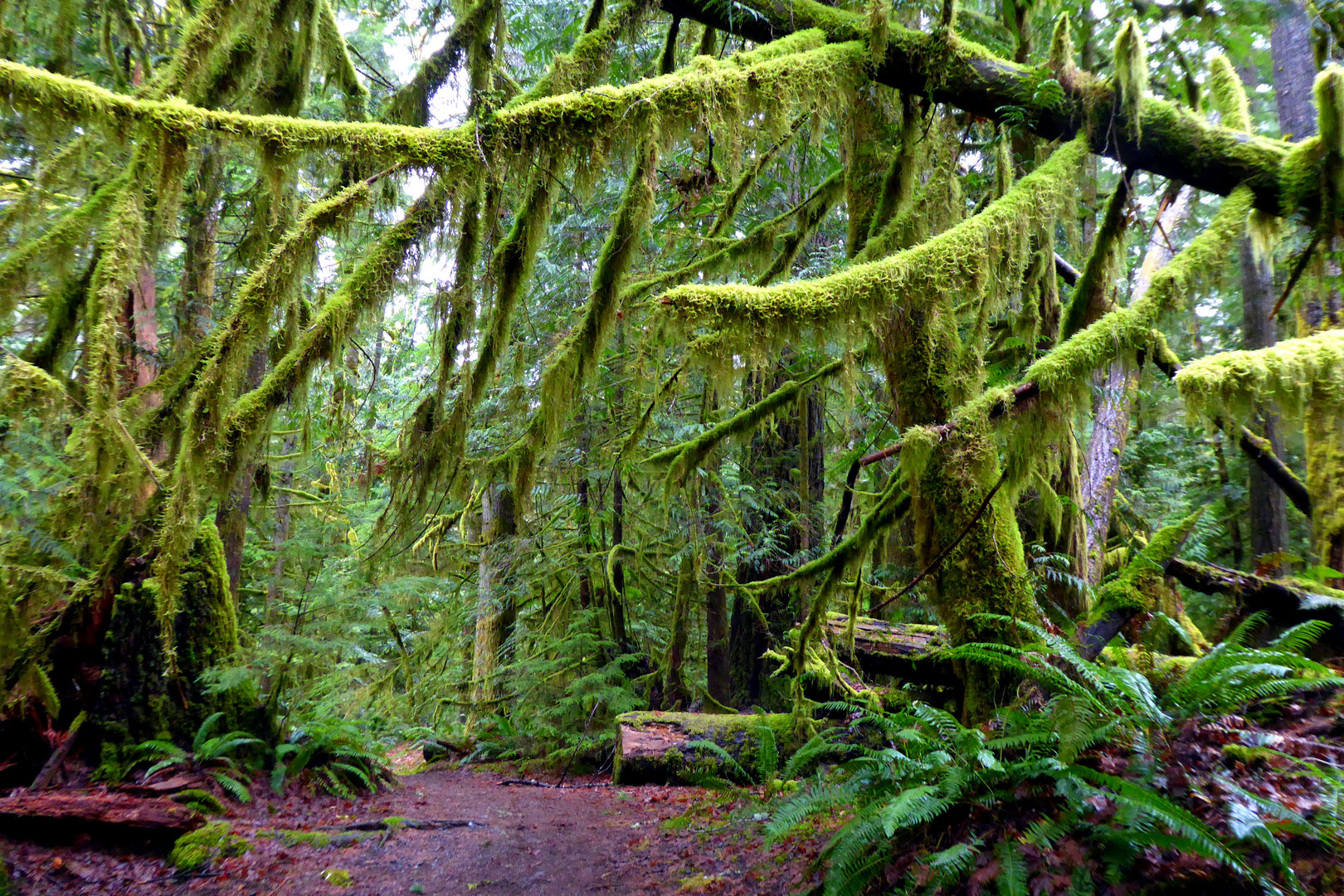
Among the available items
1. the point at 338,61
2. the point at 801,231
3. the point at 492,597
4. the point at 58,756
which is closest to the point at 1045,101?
the point at 801,231

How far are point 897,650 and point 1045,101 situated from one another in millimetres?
4687

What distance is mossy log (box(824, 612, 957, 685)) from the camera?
6785 millimetres

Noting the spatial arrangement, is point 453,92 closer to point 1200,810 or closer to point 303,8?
point 303,8

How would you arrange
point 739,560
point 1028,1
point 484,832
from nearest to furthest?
point 1028,1 → point 484,832 → point 739,560

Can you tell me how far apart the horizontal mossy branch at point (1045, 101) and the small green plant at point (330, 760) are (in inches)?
283

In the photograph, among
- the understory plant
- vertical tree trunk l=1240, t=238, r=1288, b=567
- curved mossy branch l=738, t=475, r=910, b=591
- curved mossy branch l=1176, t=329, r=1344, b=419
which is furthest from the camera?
vertical tree trunk l=1240, t=238, r=1288, b=567

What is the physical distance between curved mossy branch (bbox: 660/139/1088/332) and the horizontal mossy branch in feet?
1.43

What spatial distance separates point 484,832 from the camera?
6559mm

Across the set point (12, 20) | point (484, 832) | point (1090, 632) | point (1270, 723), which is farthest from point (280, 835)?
point (12, 20)

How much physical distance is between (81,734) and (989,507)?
7141mm

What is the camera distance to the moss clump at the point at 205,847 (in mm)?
4918

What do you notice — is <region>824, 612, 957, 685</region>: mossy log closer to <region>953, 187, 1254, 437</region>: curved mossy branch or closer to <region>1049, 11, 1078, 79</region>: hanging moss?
<region>953, 187, 1254, 437</region>: curved mossy branch

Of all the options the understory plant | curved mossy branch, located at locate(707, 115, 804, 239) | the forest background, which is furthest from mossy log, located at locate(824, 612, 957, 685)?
curved mossy branch, located at locate(707, 115, 804, 239)

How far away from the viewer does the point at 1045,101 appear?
4.25 metres
